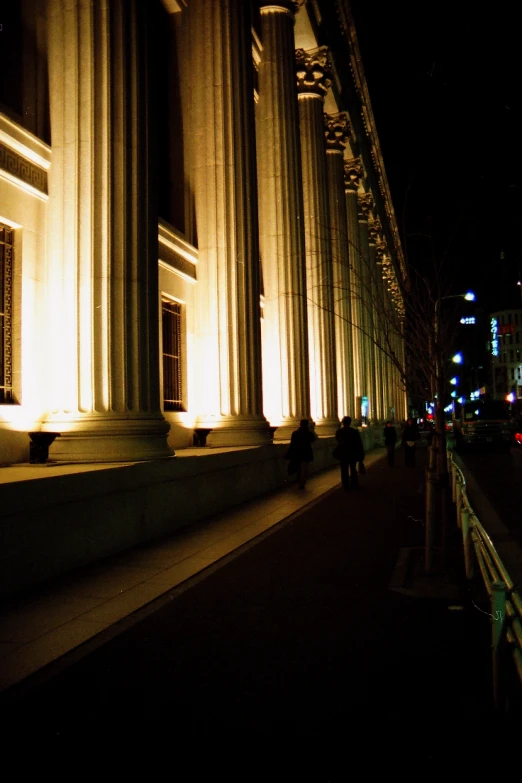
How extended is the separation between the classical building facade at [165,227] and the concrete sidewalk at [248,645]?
3163 mm

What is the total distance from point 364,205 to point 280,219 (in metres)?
21.1

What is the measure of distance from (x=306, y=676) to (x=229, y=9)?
1589cm

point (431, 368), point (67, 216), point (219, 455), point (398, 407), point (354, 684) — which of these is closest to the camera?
point (354, 684)

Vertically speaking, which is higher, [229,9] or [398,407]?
[229,9]

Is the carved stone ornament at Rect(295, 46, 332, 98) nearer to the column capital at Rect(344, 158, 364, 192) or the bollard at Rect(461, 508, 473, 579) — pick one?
the column capital at Rect(344, 158, 364, 192)

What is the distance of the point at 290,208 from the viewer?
70.2 ft

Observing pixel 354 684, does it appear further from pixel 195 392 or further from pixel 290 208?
pixel 290 208

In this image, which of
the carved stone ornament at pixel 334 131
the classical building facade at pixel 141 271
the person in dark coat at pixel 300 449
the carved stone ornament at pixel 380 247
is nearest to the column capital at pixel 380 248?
the carved stone ornament at pixel 380 247

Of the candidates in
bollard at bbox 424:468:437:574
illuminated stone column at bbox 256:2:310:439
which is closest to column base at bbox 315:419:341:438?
illuminated stone column at bbox 256:2:310:439

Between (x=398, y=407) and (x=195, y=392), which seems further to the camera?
(x=398, y=407)

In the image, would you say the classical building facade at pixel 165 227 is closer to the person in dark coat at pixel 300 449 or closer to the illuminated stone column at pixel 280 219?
the illuminated stone column at pixel 280 219

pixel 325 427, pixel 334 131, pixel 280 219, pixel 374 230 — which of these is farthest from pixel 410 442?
pixel 374 230

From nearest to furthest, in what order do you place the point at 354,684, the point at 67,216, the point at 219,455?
1. the point at 354,684
2. the point at 67,216
3. the point at 219,455

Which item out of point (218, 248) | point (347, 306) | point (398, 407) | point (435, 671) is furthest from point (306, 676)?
point (398, 407)
